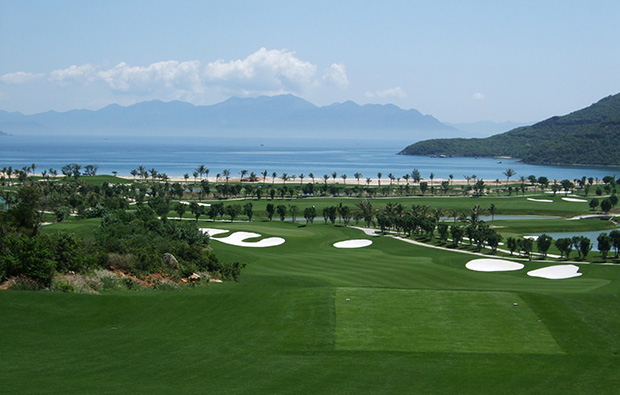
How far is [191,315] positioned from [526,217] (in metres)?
99.6

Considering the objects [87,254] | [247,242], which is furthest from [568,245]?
[87,254]

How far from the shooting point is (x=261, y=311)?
24688 millimetres

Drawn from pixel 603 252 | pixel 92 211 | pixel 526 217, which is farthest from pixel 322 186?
pixel 603 252

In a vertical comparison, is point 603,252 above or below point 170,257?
below

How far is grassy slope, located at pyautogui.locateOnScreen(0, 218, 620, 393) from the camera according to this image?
16.7 m

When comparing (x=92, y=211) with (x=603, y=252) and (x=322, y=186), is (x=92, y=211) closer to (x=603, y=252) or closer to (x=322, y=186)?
(x=603, y=252)

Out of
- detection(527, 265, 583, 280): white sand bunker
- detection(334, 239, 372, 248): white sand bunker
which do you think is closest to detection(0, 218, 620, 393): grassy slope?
detection(527, 265, 583, 280): white sand bunker

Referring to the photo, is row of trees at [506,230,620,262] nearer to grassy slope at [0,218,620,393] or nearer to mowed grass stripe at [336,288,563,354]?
grassy slope at [0,218,620,393]

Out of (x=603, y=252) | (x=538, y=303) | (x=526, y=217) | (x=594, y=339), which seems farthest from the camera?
(x=526, y=217)

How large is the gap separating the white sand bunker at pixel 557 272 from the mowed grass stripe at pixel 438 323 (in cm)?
2304

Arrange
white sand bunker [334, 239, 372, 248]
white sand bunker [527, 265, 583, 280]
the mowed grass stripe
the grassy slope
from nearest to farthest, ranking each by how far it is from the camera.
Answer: the grassy slope < the mowed grass stripe < white sand bunker [527, 265, 583, 280] < white sand bunker [334, 239, 372, 248]

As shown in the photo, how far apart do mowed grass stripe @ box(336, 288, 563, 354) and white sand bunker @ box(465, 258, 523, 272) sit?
24105 millimetres

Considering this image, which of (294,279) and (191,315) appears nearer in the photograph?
(191,315)

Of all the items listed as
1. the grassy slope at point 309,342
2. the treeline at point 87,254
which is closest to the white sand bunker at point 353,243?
the treeline at point 87,254
